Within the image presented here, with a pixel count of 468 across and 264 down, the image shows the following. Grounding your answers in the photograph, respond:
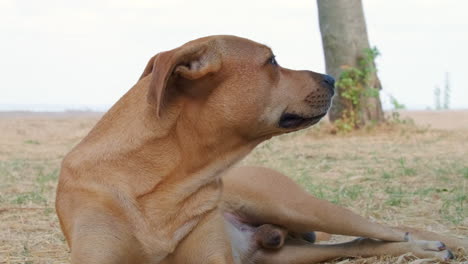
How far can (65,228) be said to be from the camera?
3809 mm

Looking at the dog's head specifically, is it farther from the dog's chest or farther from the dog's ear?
the dog's chest

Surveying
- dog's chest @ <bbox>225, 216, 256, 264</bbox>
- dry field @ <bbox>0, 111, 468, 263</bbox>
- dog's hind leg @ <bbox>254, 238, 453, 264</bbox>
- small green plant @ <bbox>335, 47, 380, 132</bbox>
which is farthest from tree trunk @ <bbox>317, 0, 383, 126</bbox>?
dog's chest @ <bbox>225, 216, 256, 264</bbox>

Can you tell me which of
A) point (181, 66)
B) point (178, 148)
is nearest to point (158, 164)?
point (178, 148)

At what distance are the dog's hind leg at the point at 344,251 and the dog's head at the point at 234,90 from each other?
109cm

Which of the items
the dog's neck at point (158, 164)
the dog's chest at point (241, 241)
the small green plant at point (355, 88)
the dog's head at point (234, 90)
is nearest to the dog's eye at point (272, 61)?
the dog's head at point (234, 90)

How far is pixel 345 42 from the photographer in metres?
12.2

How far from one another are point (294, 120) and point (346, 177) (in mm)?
4138

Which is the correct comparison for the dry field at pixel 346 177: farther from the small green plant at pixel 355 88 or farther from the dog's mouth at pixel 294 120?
the dog's mouth at pixel 294 120

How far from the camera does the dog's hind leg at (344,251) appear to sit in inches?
178

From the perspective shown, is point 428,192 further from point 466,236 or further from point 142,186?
point 142,186

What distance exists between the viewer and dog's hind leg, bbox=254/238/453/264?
4.53 meters

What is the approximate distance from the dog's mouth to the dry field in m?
1.11

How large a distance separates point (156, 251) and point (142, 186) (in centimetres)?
33

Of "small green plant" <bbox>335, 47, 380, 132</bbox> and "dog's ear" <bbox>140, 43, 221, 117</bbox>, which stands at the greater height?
"dog's ear" <bbox>140, 43, 221, 117</bbox>
